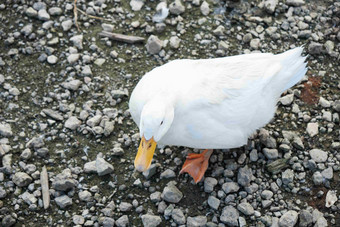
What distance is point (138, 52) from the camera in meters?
5.02

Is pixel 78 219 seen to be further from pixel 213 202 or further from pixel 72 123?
pixel 213 202

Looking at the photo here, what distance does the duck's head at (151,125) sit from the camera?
3371 mm

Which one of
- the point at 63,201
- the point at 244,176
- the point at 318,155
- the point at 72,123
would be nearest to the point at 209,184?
the point at 244,176

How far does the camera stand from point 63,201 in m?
3.92

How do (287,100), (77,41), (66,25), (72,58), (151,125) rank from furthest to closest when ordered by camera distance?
1. (66,25)
2. (77,41)
3. (72,58)
4. (287,100)
5. (151,125)

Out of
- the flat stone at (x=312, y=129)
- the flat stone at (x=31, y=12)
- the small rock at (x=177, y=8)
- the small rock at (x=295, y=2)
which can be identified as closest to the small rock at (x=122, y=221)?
the flat stone at (x=312, y=129)

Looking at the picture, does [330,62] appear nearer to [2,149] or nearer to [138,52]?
[138,52]

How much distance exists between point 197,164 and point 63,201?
1.32 m

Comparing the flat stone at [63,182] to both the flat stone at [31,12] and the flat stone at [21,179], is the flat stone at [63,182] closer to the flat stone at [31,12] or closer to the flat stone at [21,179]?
the flat stone at [21,179]

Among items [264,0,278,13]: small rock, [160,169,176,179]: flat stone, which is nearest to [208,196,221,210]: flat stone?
[160,169,176,179]: flat stone

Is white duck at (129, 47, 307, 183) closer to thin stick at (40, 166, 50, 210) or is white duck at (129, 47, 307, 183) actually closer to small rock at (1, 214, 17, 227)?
thin stick at (40, 166, 50, 210)

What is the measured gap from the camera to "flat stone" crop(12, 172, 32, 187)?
399 centimetres

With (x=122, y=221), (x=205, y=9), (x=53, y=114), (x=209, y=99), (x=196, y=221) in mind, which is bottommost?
(x=122, y=221)

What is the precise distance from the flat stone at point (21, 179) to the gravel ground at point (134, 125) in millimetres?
10
